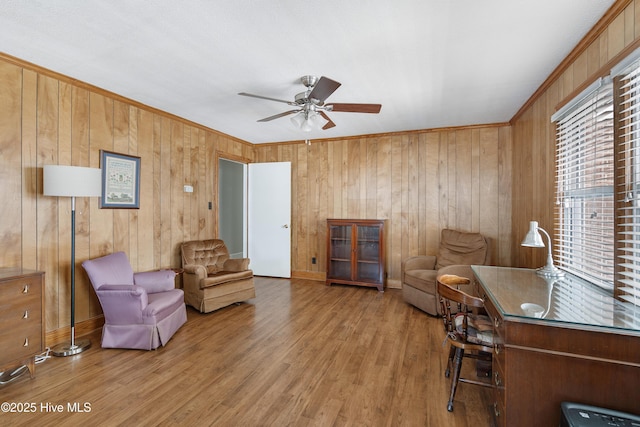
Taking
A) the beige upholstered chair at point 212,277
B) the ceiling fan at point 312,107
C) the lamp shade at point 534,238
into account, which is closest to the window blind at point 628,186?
the lamp shade at point 534,238

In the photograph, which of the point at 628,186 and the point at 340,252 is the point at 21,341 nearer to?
the point at 340,252

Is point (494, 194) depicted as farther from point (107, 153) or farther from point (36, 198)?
point (36, 198)

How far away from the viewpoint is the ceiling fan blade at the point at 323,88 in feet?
7.36

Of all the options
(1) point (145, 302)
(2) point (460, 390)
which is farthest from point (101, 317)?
(2) point (460, 390)

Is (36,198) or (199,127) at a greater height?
(199,127)

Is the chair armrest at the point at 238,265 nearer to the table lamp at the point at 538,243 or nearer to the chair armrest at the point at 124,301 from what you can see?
the chair armrest at the point at 124,301

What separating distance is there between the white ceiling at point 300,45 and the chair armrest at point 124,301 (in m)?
1.97

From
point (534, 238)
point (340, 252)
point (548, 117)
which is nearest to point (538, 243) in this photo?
point (534, 238)

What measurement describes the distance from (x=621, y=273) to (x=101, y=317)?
174 inches

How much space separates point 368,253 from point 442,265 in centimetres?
114

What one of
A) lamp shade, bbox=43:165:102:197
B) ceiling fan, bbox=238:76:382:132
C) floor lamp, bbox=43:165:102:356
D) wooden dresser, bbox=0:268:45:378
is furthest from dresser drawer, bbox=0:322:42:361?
ceiling fan, bbox=238:76:382:132

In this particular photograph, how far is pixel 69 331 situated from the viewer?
2.91 meters

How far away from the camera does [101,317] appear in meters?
3.18

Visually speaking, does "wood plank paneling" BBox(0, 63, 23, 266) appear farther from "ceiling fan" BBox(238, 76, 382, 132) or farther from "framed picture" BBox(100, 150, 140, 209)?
"ceiling fan" BBox(238, 76, 382, 132)
